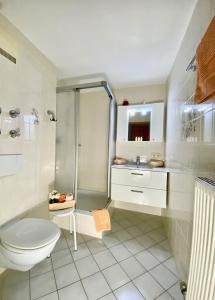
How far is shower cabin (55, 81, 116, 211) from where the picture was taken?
205 cm

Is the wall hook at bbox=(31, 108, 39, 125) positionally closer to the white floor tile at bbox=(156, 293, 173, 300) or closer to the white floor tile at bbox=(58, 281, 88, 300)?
the white floor tile at bbox=(58, 281, 88, 300)

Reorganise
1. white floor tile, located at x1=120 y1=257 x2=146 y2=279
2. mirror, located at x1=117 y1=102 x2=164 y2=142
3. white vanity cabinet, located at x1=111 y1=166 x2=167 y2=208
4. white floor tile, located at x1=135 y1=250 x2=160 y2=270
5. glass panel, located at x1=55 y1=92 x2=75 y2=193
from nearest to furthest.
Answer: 1. white floor tile, located at x1=120 y1=257 x2=146 y2=279
2. white floor tile, located at x1=135 y1=250 x2=160 y2=270
3. white vanity cabinet, located at x1=111 y1=166 x2=167 y2=208
4. glass panel, located at x1=55 y1=92 x2=75 y2=193
5. mirror, located at x1=117 y1=102 x2=164 y2=142

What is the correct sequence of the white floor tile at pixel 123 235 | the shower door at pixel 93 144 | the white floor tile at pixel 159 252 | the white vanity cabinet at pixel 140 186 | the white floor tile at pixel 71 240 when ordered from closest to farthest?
the white floor tile at pixel 159 252, the white floor tile at pixel 71 240, the white floor tile at pixel 123 235, the white vanity cabinet at pixel 140 186, the shower door at pixel 93 144

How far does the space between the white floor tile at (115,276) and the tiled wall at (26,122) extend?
1.01 metres

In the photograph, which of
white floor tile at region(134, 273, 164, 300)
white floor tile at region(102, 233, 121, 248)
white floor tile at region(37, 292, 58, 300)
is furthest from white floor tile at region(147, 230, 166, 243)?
white floor tile at region(37, 292, 58, 300)

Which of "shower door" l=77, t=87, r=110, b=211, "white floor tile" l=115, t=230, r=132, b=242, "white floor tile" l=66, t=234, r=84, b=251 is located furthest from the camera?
"shower door" l=77, t=87, r=110, b=211

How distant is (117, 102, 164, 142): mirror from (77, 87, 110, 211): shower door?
0.26 meters

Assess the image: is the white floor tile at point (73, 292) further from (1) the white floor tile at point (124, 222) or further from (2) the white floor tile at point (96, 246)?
(1) the white floor tile at point (124, 222)

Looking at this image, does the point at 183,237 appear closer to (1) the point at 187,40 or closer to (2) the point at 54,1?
(1) the point at 187,40

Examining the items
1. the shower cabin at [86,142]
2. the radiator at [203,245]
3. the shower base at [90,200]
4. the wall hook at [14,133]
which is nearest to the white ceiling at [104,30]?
the shower cabin at [86,142]

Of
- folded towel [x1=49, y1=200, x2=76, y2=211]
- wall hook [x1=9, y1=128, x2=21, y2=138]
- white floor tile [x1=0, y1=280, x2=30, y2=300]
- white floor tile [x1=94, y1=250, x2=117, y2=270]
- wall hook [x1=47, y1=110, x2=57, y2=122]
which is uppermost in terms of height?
wall hook [x1=47, y1=110, x2=57, y2=122]

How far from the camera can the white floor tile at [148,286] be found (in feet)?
3.64

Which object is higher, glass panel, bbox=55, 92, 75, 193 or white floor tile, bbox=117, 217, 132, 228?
glass panel, bbox=55, 92, 75, 193

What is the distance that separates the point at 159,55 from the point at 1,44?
1.55 m
